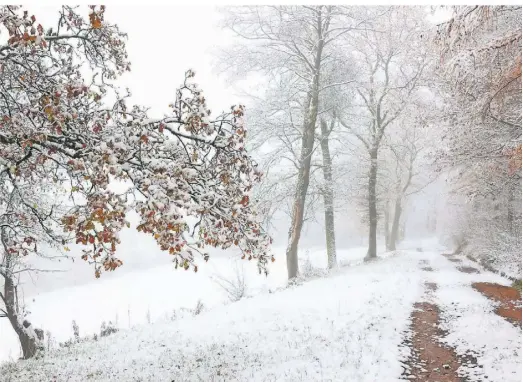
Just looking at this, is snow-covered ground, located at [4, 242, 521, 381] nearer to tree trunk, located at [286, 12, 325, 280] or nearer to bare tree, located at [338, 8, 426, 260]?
tree trunk, located at [286, 12, 325, 280]

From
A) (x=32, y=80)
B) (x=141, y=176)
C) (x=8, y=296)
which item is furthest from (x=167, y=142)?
(x=8, y=296)

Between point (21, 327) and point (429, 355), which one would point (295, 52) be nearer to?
point (429, 355)

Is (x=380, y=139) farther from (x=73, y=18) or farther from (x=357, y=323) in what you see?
(x=73, y=18)

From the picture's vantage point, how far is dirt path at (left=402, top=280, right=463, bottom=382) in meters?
6.86

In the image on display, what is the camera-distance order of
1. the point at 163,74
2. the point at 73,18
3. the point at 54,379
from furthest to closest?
the point at 163,74, the point at 54,379, the point at 73,18

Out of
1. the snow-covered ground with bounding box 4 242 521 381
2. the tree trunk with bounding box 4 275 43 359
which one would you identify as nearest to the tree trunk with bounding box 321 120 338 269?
the snow-covered ground with bounding box 4 242 521 381

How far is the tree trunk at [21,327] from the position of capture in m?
11.6

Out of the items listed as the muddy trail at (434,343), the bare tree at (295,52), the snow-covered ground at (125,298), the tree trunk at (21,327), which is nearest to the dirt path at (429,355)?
the muddy trail at (434,343)

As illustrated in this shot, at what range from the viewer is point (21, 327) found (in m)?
12.0

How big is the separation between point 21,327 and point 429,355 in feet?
37.3

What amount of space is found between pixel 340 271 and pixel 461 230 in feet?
56.0

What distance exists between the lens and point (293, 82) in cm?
1745

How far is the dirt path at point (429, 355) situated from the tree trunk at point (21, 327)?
35.1 ft

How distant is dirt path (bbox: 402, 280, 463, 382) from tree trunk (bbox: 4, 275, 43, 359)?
421 inches
